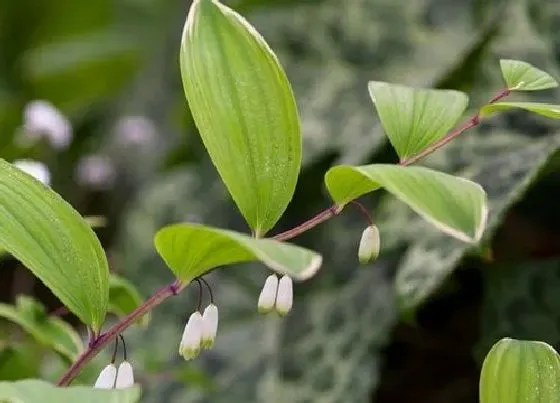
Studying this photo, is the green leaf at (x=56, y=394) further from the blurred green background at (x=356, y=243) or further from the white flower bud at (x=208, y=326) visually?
the blurred green background at (x=356, y=243)

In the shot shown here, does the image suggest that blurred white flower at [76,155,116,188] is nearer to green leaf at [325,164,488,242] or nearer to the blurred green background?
the blurred green background

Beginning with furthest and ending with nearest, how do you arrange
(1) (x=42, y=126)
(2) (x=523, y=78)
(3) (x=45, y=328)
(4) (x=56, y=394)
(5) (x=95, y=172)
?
(5) (x=95, y=172)
(1) (x=42, y=126)
(3) (x=45, y=328)
(2) (x=523, y=78)
(4) (x=56, y=394)

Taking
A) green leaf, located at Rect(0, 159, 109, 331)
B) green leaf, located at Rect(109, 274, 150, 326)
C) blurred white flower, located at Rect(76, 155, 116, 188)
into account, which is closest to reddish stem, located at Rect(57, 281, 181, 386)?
green leaf, located at Rect(0, 159, 109, 331)

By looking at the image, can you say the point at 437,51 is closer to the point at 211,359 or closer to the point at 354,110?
the point at 354,110

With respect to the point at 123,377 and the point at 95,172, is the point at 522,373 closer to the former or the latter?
the point at 123,377

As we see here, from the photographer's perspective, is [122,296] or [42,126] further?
[42,126]

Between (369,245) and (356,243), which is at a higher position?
(369,245)

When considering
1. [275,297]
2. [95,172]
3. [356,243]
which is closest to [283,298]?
[275,297]
